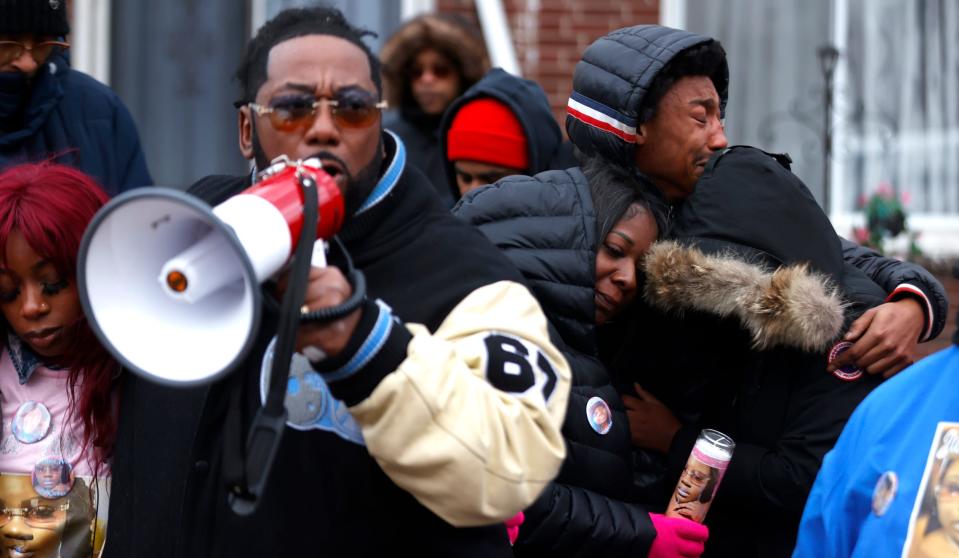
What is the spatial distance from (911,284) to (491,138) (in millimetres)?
1688

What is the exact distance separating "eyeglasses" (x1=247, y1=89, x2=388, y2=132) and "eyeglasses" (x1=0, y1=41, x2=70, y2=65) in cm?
183

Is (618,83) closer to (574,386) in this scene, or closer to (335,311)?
(574,386)

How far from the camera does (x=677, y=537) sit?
124 inches

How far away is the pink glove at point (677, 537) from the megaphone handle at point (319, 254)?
1257mm

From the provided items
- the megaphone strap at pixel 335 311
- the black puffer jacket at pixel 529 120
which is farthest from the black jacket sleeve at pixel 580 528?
the black puffer jacket at pixel 529 120

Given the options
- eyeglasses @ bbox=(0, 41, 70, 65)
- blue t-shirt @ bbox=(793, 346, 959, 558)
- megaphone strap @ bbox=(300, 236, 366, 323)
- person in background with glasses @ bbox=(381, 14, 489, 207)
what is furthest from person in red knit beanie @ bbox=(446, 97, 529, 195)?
megaphone strap @ bbox=(300, 236, 366, 323)

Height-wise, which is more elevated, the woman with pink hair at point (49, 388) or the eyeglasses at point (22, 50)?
the eyeglasses at point (22, 50)

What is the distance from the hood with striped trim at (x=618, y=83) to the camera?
129 inches

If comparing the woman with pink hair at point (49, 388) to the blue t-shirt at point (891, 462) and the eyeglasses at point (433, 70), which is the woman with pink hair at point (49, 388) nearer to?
the blue t-shirt at point (891, 462)

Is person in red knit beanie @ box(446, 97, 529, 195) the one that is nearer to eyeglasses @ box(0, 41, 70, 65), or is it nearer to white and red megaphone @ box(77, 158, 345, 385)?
eyeglasses @ box(0, 41, 70, 65)

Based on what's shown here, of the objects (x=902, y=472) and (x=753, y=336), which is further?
(x=753, y=336)

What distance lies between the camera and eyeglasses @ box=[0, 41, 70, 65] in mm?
4094

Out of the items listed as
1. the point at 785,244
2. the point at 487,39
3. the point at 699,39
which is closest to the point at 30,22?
the point at 699,39

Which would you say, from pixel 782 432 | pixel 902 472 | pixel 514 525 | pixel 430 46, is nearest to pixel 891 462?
pixel 902 472
